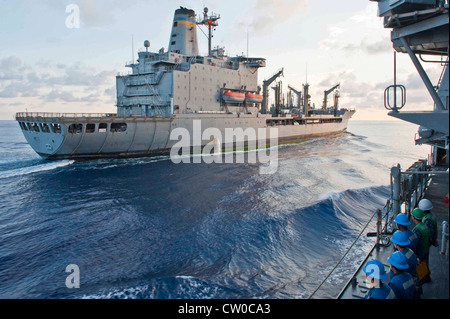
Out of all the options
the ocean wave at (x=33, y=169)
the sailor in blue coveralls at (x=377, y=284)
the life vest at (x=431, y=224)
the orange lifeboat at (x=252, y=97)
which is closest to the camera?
the sailor in blue coveralls at (x=377, y=284)

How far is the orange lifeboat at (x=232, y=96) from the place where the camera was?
115 feet

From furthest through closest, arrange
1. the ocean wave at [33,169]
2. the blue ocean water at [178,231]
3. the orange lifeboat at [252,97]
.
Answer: the orange lifeboat at [252,97] < the ocean wave at [33,169] < the blue ocean water at [178,231]

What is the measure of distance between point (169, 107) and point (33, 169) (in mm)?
13472

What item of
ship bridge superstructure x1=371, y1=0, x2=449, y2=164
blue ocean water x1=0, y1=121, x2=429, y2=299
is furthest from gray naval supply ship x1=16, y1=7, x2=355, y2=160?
ship bridge superstructure x1=371, y1=0, x2=449, y2=164

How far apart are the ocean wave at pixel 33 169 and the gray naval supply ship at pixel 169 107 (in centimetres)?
81

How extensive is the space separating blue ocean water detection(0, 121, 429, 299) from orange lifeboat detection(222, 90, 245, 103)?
1462 centimetres

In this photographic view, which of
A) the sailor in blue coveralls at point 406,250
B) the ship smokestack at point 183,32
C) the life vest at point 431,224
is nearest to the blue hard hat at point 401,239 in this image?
the sailor in blue coveralls at point 406,250

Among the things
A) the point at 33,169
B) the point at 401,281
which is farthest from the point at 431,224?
the point at 33,169

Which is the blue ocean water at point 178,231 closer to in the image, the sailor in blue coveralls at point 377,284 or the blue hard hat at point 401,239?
the blue hard hat at point 401,239

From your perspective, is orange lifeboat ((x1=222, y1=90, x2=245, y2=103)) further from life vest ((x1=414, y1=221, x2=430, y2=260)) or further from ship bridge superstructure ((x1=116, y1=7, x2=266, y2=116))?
→ life vest ((x1=414, y1=221, x2=430, y2=260))

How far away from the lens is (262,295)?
7867 mm

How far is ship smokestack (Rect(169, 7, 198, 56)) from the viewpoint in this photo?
114 feet
